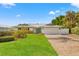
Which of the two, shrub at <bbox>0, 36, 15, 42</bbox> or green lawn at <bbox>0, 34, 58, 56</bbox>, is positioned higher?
shrub at <bbox>0, 36, 15, 42</bbox>

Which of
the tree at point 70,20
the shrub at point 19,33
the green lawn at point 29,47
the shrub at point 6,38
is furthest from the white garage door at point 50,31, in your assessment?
the shrub at point 6,38

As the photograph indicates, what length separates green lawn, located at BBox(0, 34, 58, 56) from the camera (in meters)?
7.93

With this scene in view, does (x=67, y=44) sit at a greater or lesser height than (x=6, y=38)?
lesser

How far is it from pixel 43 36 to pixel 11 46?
61cm

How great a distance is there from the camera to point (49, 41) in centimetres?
809

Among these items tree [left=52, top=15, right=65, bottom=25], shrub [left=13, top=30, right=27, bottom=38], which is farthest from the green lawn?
tree [left=52, top=15, right=65, bottom=25]

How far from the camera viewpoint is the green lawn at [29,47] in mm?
7926

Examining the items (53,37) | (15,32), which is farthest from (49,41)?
(15,32)

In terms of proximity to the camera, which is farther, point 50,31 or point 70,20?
point 50,31

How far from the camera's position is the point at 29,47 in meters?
7.96

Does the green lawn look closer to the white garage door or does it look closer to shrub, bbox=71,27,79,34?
the white garage door

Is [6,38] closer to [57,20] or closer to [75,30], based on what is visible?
[57,20]

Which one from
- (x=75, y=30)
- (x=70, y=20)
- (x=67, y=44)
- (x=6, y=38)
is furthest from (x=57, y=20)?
(x=6, y=38)

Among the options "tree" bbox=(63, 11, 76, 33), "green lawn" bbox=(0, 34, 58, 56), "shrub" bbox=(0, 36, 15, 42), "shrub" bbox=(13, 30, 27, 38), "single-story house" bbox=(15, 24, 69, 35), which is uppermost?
"tree" bbox=(63, 11, 76, 33)
